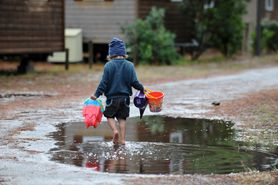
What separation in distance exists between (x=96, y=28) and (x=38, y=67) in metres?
3.64

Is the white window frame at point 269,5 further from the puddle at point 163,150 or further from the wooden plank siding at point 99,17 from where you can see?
the puddle at point 163,150

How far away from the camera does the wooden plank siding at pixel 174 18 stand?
32188 millimetres

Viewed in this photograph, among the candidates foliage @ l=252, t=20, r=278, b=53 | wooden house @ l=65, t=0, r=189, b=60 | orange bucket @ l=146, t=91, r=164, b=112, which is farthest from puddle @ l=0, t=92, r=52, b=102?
foliage @ l=252, t=20, r=278, b=53

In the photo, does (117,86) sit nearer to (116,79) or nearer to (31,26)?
(116,79)

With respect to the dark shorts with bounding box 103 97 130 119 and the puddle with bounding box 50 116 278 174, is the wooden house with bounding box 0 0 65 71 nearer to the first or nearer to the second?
the puddle with bounding box 50 116 278 174

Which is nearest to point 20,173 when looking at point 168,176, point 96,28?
point 168,176

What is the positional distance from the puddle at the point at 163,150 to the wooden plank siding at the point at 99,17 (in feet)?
61.4

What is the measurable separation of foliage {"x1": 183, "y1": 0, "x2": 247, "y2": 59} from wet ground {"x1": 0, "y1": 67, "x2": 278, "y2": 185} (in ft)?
55.5

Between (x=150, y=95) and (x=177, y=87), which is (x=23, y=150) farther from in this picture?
(x=177, y=87)

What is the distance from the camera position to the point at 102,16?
31.8 meters

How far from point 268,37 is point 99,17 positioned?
12.1 meters

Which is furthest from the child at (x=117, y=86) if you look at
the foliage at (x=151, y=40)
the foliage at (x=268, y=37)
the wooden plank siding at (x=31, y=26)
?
the foliage at (x=268, y=37)

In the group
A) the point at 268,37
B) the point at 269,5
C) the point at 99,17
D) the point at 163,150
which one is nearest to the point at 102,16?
the point at 99,17

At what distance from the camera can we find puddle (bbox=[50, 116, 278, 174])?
332 inches
